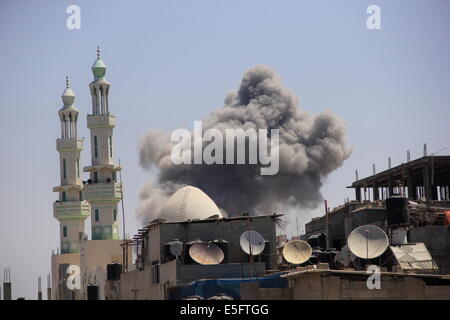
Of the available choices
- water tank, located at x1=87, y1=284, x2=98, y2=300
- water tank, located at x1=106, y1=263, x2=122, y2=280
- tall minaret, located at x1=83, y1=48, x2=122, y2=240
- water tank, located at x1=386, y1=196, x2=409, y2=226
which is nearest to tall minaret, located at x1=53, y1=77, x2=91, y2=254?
tall minaret, located at x1=83, y1=48, x2=122, y2=240

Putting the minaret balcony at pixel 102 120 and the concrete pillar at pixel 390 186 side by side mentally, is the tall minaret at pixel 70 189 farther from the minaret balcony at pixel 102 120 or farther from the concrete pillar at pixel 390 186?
the concrete pillar at pixel 390 186

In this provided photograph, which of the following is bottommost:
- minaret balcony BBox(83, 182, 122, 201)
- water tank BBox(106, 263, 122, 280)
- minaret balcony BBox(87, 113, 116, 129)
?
water tank BBox(106, 263, 122, 280)

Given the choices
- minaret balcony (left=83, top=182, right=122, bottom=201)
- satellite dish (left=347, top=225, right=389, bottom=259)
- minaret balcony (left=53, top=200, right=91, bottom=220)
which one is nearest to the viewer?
satellite dish (left=347, top=225, right=389, bottom=259)

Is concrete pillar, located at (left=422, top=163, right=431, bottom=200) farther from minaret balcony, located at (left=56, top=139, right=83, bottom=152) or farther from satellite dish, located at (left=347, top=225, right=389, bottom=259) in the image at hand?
minaret balcony, located at (left=56, top=139, right=83, bottom=152)

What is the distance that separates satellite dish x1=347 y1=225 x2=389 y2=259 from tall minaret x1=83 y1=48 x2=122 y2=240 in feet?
127

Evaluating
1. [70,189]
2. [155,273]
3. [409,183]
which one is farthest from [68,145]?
[155,273]

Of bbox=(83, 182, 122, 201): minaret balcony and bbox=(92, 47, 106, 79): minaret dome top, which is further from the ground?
bbox=(92, 47, 106, 79): minaret dome top

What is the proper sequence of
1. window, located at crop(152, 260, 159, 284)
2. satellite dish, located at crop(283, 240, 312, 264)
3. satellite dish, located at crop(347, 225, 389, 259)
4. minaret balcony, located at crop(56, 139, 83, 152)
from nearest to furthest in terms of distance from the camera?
satellite dish, located at crop(347, 225, 389, 259) < satellite dish, located at crop(283, 240, 312, 264) < window, located at crop(152, 260, 159, 284) < minaret balcony, located at crop(56, 139, 83, 152)

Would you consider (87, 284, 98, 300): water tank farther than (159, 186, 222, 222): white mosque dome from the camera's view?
Yes

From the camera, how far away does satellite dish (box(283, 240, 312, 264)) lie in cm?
4482

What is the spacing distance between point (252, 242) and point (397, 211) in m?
5.68

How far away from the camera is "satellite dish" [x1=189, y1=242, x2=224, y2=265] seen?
46.6 m
